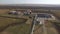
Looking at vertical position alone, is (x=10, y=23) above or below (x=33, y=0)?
below

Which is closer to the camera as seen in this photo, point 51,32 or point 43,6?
point 51,32

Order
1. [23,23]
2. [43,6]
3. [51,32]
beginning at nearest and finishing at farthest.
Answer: [51,32] → [23,23] → [43,6]

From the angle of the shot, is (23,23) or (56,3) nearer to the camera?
(23,23)

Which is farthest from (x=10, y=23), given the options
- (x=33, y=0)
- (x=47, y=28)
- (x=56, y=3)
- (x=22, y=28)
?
(x=56, y=3)

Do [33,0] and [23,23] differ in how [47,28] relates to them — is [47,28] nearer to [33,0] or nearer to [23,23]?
[23,23]

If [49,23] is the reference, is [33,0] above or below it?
above

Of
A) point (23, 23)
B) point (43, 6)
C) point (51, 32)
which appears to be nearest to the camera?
point (51, 32)

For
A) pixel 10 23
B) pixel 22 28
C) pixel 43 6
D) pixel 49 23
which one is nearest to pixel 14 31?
pixel 22 28

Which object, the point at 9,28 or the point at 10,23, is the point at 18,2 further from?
the point at 9,28
